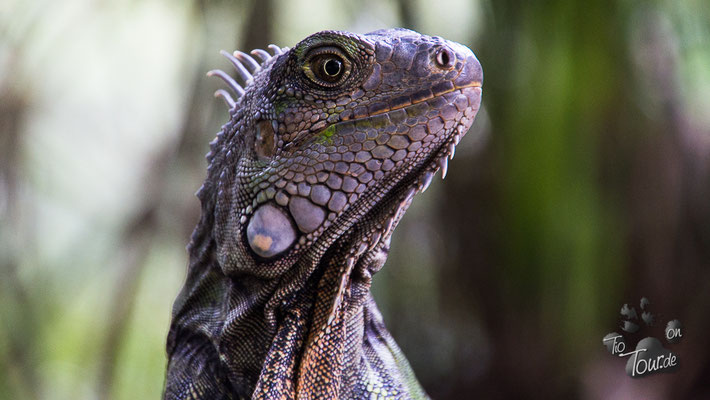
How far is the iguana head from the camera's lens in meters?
1.44

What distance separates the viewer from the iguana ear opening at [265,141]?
1.57m

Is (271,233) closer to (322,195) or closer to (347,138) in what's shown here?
(322,195)

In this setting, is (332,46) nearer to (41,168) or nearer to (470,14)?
(470,14)

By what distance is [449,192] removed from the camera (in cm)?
410

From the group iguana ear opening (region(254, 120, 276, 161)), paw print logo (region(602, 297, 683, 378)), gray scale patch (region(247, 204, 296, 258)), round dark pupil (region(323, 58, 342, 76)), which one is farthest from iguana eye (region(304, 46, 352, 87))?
paw print logo (region(602, 297, 683, 378))

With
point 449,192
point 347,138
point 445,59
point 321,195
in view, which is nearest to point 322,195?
point 321,195

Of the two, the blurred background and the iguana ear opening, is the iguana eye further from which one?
the blurred background

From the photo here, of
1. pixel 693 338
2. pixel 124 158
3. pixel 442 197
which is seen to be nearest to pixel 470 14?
pixel 442 197

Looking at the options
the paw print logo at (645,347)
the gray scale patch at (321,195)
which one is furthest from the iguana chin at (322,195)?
the paw print logo at (645,347)

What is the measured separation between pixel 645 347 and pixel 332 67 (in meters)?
2.24

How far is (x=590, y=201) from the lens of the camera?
3818 mm

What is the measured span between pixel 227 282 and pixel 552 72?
2768mm

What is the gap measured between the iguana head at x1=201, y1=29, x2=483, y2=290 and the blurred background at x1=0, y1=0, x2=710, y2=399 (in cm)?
210

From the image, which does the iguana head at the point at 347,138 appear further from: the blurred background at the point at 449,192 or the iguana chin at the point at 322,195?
the blurred background at the point at 449,192
